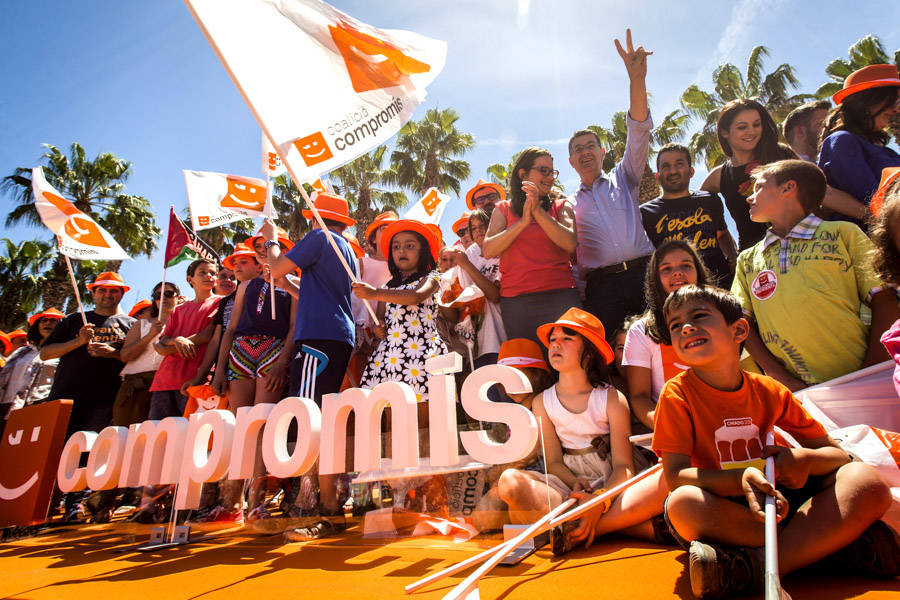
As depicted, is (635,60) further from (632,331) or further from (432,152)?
(432,152)

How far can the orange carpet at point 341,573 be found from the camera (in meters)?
1.53

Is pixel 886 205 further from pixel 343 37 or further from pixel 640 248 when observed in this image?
pixel 343 37

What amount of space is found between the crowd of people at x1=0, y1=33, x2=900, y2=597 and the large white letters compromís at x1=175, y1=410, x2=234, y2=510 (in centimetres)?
25

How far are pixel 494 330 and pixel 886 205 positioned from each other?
2.42 meters

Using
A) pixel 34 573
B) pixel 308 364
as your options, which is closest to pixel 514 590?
pixel 308 364

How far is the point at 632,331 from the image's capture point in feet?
9.70

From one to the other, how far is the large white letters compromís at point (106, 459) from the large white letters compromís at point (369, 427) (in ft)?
5.15

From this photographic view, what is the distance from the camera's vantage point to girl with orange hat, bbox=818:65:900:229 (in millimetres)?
3094

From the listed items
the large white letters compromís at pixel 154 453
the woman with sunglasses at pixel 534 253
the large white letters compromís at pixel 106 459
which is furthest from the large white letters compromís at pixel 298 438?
the woman with sunglasses at pixel 534 253

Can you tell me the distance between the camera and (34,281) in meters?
19.9

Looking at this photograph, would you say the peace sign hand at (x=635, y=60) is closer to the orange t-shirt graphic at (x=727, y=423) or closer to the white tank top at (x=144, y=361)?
the orange t-shirt graphic at (x=727, y=423)

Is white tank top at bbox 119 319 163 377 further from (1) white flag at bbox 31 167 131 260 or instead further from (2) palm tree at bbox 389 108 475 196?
(2) palm tree at bbox 389 108 475 196

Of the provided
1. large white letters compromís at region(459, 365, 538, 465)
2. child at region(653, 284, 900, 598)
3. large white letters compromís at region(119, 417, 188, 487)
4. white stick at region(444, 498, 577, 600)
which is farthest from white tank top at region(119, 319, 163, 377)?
→ child at region(653, 284, 900, 598)

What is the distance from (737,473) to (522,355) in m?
1.71
